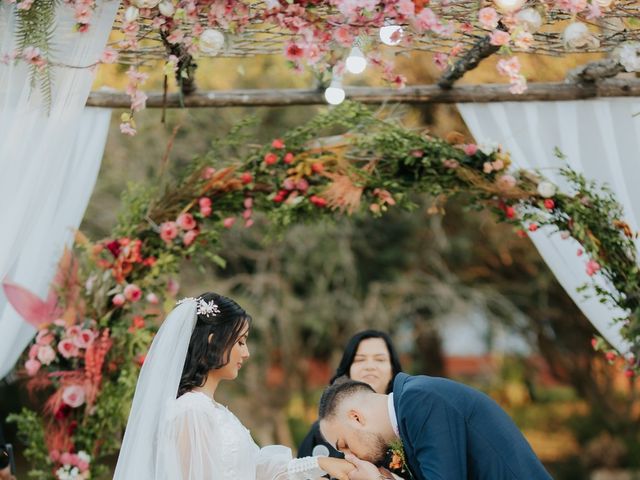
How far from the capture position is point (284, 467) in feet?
13.5

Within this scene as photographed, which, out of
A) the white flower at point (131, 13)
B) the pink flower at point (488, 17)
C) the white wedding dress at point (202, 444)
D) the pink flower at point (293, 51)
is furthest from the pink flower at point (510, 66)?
the white wedding dress at point (202, 444)

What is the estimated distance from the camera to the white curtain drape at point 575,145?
4793 millimetres

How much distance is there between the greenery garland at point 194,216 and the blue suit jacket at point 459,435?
1.52 meters

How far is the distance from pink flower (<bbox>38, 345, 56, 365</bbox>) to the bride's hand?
1867mm

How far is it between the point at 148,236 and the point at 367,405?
216 cm

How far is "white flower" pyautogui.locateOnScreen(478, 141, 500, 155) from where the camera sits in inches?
195

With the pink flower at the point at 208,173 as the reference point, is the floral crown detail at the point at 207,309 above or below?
above

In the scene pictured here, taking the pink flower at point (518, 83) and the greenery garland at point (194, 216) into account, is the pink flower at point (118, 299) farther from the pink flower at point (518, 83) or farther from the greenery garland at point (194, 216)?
the pink flower at point (518, 83)

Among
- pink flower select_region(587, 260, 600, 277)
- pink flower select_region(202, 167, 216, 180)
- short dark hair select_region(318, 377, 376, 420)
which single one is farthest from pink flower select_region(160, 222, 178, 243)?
pink flower select_region(587, 260, 600, 277)

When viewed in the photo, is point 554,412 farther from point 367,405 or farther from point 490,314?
point 367,405

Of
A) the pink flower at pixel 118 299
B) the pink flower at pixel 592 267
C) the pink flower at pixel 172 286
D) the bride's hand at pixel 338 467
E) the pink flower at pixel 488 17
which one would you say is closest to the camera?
the pink flower at pixel 488 17

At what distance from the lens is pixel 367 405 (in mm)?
3695

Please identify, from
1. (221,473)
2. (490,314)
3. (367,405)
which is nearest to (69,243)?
(221,473)

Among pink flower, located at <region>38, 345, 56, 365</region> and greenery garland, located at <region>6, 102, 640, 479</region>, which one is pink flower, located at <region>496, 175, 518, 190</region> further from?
pink flower, located at <region>38, 345, 56, 365</region>
